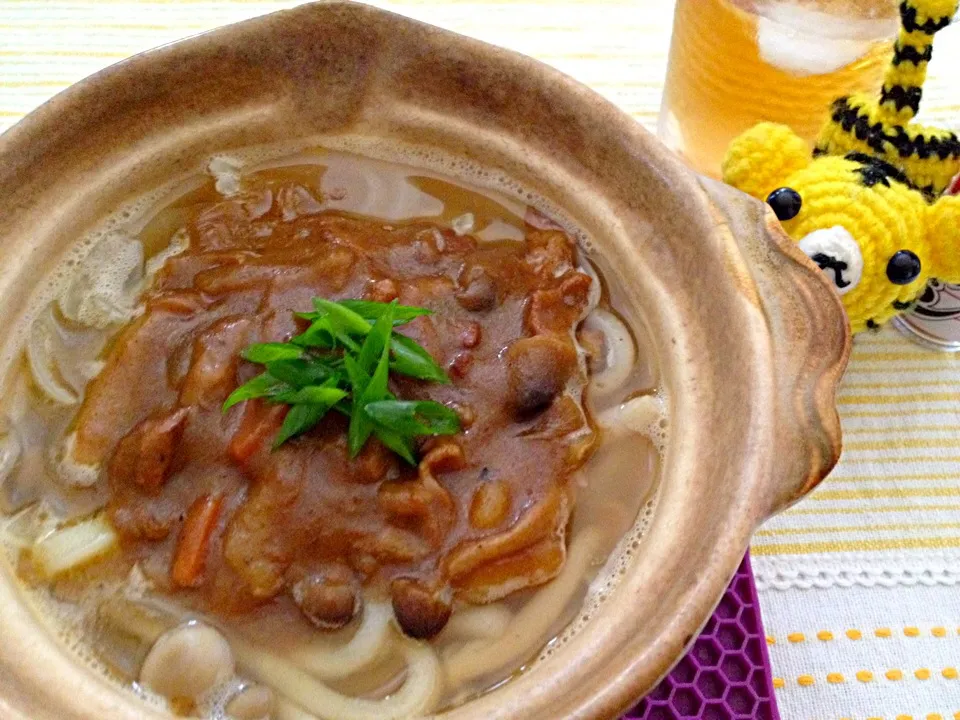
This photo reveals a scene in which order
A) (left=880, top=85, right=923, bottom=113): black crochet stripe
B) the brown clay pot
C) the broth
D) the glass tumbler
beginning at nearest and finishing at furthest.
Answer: the brown clay pot → the broth → (left=880, top=85, right=923, bottom=113): black crochet stripe → the glass tumbler

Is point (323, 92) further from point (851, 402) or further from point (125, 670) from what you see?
point (851, 402)

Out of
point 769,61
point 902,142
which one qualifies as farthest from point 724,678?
point 769,61

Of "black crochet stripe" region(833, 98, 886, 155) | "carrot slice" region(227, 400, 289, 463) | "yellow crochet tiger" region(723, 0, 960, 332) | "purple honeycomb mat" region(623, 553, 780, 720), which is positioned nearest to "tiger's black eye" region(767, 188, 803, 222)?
"yellow crochet tiger" region(723, 0, 960, 332)

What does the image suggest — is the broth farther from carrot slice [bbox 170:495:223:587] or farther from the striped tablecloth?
the striped tablecloth

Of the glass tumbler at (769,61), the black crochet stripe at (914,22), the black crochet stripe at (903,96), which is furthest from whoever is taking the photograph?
the glass tumbler at (769,61)

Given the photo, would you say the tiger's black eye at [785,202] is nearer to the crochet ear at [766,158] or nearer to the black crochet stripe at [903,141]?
the crochet ear at [766,158]

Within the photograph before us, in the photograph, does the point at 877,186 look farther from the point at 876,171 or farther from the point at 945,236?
the point at 945,236

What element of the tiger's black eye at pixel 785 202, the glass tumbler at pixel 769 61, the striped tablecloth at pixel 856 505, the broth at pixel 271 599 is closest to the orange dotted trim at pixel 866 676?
the striped tablecloth at pixel 856 505
